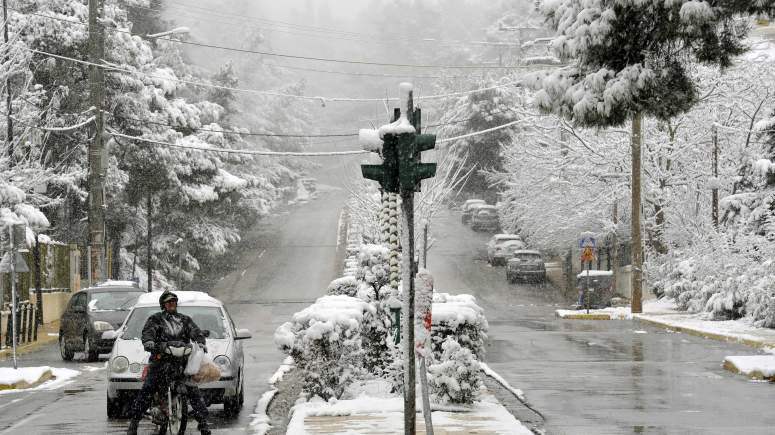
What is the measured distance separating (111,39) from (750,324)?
2713 cm

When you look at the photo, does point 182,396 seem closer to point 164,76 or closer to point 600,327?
point 600,327

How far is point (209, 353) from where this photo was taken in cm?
1544

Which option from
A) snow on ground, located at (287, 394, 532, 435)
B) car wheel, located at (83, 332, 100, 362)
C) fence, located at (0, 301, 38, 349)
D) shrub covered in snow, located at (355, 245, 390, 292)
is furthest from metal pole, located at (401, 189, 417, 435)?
fence, located at (0, 301, 38, 349)

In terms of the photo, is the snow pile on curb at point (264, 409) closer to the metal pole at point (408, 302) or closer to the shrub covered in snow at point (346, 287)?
the shrub covered in snow at point (346, 287)

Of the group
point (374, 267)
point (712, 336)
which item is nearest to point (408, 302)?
point (374, 267)

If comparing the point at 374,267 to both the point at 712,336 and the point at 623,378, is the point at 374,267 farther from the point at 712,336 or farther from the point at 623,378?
the point at 712,336

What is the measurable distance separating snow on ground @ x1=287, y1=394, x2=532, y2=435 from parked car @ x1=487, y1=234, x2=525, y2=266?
4535 cm

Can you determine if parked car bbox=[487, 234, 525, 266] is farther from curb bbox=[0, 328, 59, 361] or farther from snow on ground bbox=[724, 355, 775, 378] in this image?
snow on ground bbox=[724, 355, 775, 378]

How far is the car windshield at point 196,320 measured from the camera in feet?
52.9

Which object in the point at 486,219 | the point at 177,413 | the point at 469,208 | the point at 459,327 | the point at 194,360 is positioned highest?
the point at 469,208

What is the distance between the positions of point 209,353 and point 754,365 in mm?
10083

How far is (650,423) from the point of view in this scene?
14625 mm

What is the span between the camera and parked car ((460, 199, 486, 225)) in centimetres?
8138

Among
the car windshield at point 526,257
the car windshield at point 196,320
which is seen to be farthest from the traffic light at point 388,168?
the car windshield at point 526,257
